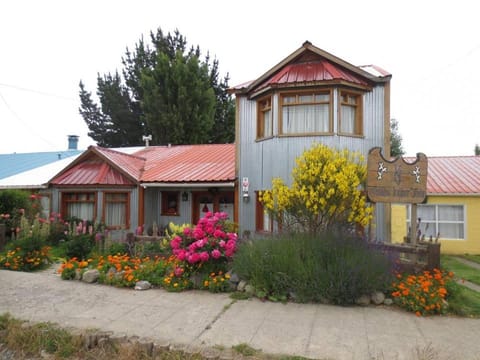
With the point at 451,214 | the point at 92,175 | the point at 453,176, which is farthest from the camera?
the point at 453,176

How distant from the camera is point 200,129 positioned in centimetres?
2519

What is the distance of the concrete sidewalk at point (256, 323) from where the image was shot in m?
4.04

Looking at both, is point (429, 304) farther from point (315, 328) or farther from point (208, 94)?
point (208, 94)

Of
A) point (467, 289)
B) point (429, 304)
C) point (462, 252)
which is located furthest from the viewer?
point (462, 252)

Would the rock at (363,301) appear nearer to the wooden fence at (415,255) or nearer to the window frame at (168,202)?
the wooden fence at (415,255)

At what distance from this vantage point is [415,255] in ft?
22.2

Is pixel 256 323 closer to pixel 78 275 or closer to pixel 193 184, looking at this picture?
pixel 78 275

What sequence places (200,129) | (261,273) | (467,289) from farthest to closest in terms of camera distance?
(200,129) < (467,289) < (261,273)

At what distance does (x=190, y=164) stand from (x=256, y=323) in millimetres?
10235

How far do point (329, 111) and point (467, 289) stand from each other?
5.72 meters

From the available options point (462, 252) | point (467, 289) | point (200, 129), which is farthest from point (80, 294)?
point (200, 129)

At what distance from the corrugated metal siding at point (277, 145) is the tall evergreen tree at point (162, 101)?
1434 cm

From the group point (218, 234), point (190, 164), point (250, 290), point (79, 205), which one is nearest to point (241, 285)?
point (250, 290)

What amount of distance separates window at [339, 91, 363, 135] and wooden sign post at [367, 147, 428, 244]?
9.26 feet
